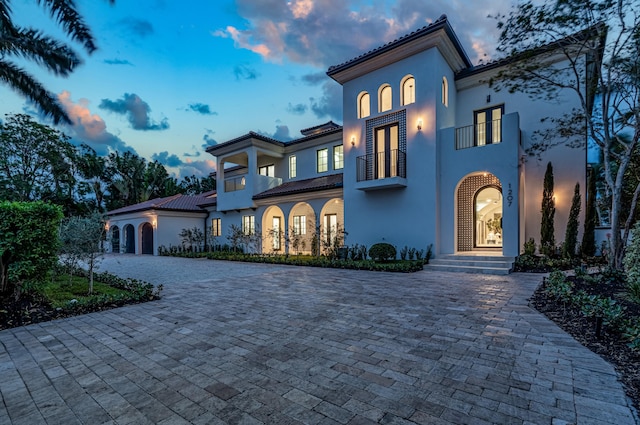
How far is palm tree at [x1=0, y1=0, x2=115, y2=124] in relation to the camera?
29.2 ft

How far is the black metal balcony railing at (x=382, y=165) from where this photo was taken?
12.2 meters

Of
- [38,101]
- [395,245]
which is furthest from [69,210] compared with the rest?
[395,245]

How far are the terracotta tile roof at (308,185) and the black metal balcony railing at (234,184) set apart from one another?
5.52ft

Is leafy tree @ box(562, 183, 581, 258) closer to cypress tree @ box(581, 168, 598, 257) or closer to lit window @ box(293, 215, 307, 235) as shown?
cypress tree @ box(581, 168, 598, 257)

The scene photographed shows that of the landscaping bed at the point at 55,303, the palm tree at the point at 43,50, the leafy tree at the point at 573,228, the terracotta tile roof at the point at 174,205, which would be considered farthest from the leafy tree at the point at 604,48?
the terracotta tile roof at the point at 174,205

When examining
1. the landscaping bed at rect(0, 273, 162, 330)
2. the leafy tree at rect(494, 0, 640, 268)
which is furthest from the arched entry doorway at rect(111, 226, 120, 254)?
the leafy tree at rect(494, 0, 640, 268)

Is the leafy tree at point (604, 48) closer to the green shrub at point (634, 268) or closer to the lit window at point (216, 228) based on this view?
the green shrub at point (634, 268)

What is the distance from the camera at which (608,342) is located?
360cm

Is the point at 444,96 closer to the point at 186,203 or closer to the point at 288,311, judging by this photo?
the point at 288,311

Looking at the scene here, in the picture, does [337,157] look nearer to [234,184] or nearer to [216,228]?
[234,184]

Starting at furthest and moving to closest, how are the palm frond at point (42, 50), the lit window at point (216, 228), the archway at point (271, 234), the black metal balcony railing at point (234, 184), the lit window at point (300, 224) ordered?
the lit window at point (216, 228)
the lit window at point (300, 224)
the black metal balcony railing at point (234, 184)
the archway at point (271, 234)
the palm frond at point (42, 50)

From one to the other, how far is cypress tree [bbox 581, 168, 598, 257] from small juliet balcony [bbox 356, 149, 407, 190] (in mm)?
6436

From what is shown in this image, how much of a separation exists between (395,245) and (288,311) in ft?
26.2

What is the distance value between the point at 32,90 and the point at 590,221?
67.6 ft
